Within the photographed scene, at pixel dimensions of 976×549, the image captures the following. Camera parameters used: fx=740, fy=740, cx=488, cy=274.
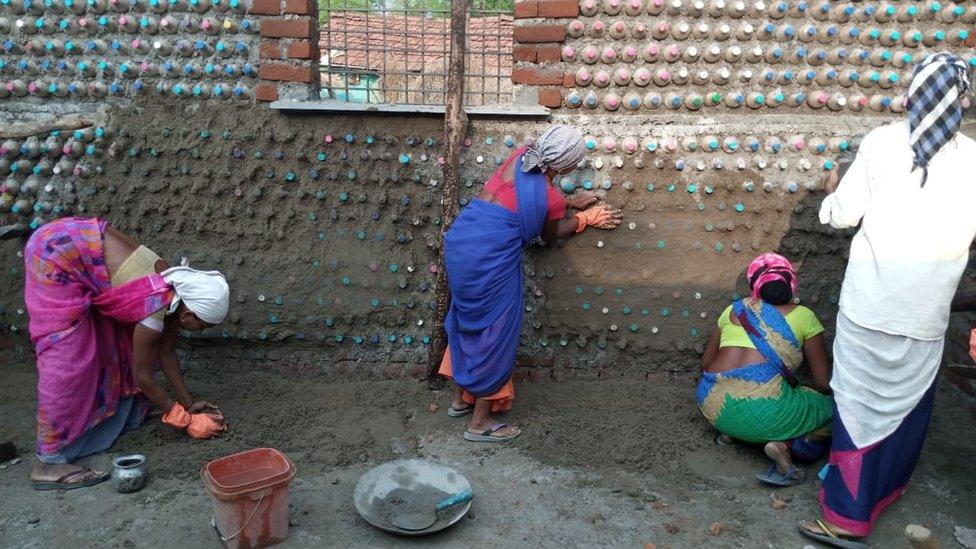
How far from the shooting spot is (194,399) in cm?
382

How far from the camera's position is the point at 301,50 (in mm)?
3924

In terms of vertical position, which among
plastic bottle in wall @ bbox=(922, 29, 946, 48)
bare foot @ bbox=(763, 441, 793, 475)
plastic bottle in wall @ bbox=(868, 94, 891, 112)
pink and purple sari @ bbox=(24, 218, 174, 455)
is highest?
plastic bottle in wall @ bbox=(922, 29, 946, 48)

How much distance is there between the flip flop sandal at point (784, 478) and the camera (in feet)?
10.2

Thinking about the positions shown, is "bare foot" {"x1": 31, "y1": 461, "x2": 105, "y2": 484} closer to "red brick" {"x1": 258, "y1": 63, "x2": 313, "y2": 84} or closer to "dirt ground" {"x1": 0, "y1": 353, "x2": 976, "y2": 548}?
"dirt ground" {"x1": 0, "y1": 353, "x2": 976, "y2": 548}

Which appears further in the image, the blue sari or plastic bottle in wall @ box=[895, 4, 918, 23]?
plastic bottle in wall @ box=[895, 4, 918, 23]

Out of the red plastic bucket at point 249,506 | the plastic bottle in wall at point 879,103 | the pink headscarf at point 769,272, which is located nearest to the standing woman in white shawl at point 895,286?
the pink headscarf at point 769,272

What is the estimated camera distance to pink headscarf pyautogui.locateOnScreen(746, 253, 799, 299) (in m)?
3.33

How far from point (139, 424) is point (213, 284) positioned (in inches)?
33.9

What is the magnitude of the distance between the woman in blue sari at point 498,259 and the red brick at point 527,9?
2.70 ft

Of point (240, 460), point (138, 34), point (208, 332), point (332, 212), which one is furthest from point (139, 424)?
point (138, 34)

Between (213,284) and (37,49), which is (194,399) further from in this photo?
(37,49)

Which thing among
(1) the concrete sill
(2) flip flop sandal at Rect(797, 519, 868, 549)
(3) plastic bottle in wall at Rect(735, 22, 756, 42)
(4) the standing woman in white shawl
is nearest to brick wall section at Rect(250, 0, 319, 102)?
(1) the concrete sill

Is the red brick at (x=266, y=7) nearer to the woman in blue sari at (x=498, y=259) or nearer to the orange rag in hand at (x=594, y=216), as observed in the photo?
the woman in blue sari at (x=498, y=259)

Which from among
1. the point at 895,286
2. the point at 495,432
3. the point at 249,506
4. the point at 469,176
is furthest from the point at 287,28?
the point at 895,286
